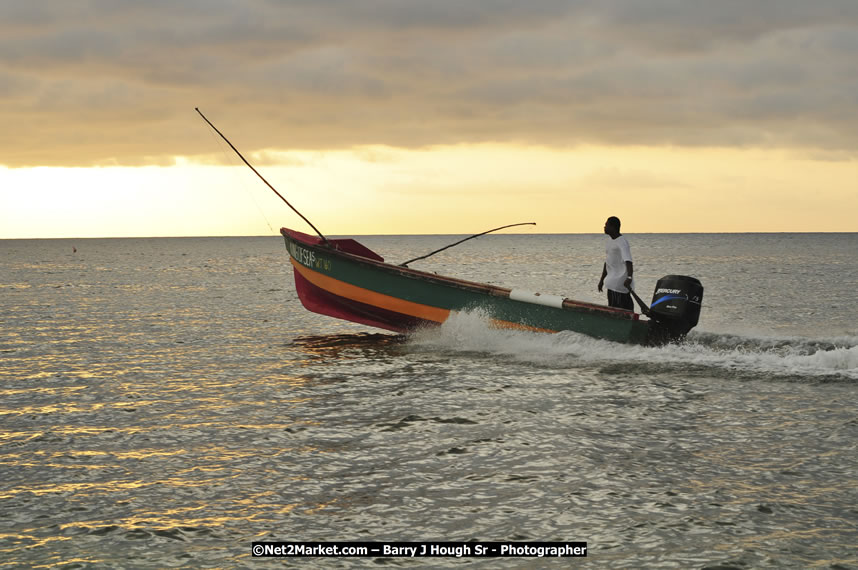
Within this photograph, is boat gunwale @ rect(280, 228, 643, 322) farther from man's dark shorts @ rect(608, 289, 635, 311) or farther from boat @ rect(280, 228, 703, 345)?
man's dark shorts @ rect(608, 289, 635, 311)

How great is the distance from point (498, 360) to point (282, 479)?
23.6 ft

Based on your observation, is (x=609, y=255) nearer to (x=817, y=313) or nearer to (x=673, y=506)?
(x=673, y=506)

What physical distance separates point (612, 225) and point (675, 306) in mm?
1802

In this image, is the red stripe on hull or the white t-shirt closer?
the white t-shirt

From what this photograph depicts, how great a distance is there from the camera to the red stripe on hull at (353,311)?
15.9 meters

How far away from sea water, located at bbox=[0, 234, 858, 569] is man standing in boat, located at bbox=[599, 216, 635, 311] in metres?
0.96

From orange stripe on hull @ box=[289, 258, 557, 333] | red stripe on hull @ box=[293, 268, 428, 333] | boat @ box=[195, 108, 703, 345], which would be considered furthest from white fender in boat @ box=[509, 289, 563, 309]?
red stripe on hull @ box=[293, 268, 428, 333]

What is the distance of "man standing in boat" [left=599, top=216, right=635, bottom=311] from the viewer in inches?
540

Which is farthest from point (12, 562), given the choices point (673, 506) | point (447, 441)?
point (673, 506)

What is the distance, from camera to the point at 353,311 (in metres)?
16.4

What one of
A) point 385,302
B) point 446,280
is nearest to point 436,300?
point 446,280

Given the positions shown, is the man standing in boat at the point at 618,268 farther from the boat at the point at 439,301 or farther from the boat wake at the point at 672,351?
the boat wake at the point at 672,351

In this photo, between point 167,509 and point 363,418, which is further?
point 363,418

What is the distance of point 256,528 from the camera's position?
599 cm
